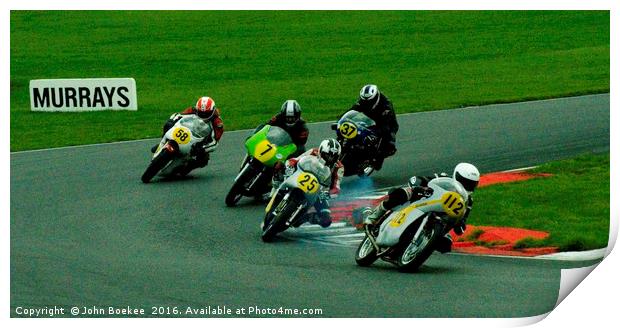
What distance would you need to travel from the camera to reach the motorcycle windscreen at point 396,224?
1516 centimetres

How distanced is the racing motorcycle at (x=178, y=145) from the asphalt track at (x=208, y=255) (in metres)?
0.30

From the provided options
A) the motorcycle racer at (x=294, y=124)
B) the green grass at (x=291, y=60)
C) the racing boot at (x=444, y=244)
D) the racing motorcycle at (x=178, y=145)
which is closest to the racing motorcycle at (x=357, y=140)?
the motorcycle racer at (x=294, y=124)

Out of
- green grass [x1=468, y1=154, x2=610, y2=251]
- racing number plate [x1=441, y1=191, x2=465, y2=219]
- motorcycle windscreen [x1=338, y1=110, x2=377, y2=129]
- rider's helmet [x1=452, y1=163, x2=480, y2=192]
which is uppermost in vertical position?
rider's helmet [x1=452, y1=163, x2=480, y2=192]

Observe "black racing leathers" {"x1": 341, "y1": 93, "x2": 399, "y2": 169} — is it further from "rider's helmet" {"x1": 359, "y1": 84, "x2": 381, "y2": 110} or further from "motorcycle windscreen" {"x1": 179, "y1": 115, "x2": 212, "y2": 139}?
"motorcycle windscreen" {"x1": 179, "y1": 115, "x2": 212, "y2": 139}

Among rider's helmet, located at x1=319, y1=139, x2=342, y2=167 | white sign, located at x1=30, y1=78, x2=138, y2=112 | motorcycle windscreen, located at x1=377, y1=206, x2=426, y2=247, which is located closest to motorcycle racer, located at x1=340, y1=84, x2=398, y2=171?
rider's helmet, located at x1=319, y1=139, x2=342, y2=167

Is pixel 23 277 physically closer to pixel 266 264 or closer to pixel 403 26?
pixel 266 264

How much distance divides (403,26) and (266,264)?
7.19 meters

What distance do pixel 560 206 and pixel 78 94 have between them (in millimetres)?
9389

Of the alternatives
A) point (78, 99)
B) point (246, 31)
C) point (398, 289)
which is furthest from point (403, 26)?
point (398, 289)

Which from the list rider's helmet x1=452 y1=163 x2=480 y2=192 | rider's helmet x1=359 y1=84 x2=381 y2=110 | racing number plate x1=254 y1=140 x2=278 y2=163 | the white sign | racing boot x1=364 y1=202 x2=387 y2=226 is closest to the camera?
rider's helmet x1=452 y1=163 x2=480 y2=192

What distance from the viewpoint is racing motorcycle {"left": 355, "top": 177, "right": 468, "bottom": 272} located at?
589 inches

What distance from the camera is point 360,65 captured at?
30.1 metres

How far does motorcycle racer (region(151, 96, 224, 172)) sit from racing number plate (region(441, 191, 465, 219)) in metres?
7.23

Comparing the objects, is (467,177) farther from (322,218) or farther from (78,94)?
(78,94)
